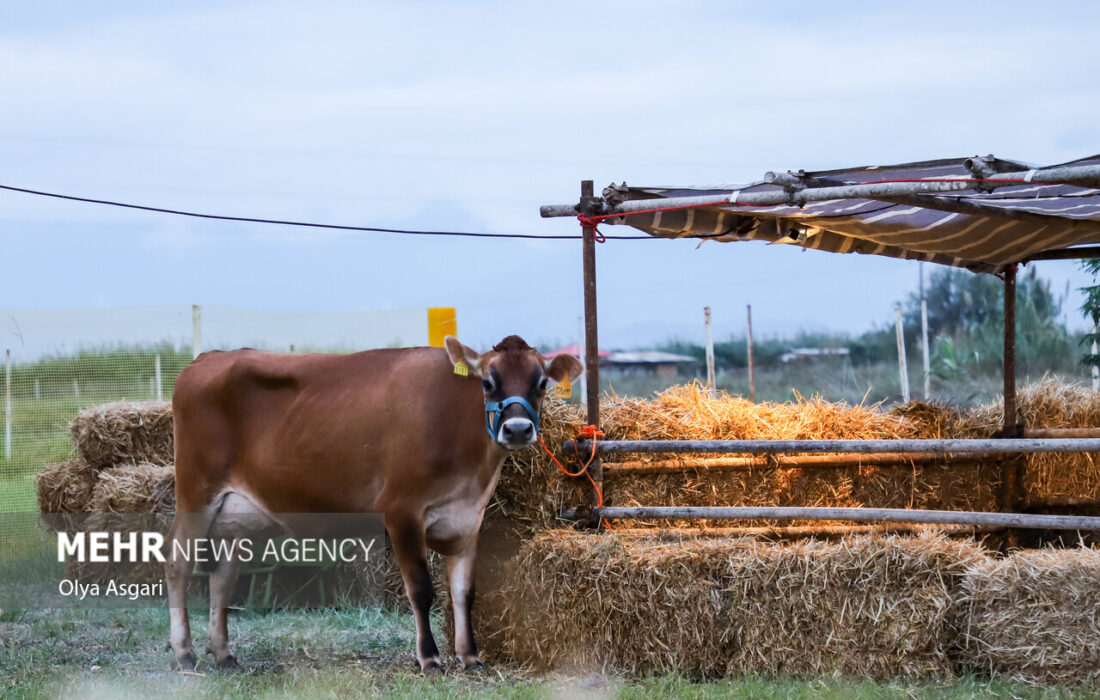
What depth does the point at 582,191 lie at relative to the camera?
6.63 m

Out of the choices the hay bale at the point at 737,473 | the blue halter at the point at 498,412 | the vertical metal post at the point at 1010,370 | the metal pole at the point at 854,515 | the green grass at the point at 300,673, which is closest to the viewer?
the green grass at the point at 300,673


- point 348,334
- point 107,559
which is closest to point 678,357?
point 348,334

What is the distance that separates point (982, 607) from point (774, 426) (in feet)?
6.81

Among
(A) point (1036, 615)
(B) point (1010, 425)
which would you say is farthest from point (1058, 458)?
(A) point (1036, 615)

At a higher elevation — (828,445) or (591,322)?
(591,322)

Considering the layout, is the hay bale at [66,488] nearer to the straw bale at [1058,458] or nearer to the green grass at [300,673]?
the green grass at [300,673]

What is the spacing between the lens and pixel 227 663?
6754 millimetres

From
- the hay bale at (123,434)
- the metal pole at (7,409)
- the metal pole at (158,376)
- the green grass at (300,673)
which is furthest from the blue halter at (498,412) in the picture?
the metal pole at (7,409)

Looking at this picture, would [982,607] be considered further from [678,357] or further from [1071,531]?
[678,357]

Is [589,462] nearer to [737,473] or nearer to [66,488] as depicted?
[737,473]

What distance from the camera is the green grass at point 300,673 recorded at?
5.46m

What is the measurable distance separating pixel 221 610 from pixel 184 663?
0.36 m

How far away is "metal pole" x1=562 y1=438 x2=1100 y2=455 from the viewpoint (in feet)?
19.1

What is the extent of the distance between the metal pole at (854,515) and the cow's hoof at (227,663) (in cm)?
204
